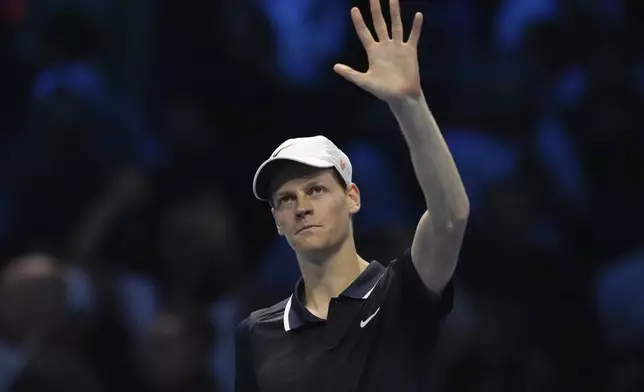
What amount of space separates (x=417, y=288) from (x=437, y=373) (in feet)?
0.88

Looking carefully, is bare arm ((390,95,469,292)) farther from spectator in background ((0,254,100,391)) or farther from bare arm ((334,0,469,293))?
spectator in background ((0,254,100,391))

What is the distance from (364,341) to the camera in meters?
3.01

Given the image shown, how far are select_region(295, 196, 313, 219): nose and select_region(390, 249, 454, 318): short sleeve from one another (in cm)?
30

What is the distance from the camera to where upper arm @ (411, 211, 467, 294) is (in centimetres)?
285

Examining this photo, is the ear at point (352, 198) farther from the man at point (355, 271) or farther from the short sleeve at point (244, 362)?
the short sleeve at point (244, 362)

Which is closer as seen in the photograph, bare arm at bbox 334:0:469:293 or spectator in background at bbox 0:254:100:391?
bare arm at bbox 334:0:469:293

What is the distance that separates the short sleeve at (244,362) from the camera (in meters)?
3.18

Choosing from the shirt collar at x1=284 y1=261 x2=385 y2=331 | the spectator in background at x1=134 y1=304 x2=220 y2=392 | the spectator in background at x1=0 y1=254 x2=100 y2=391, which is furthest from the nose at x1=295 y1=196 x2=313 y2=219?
the spectator in background at x1=134 y1=304 x2=220 y2=392

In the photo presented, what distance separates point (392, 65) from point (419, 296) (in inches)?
23.5

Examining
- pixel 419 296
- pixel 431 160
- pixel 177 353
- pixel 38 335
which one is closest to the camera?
pixel 431 160

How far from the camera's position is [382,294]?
3051 millimetres

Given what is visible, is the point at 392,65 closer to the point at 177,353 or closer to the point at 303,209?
the point at 303,209

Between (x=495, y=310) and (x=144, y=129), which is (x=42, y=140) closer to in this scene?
(x=144, y=129)

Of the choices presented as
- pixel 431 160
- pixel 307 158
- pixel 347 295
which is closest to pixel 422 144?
pixel 431 160
